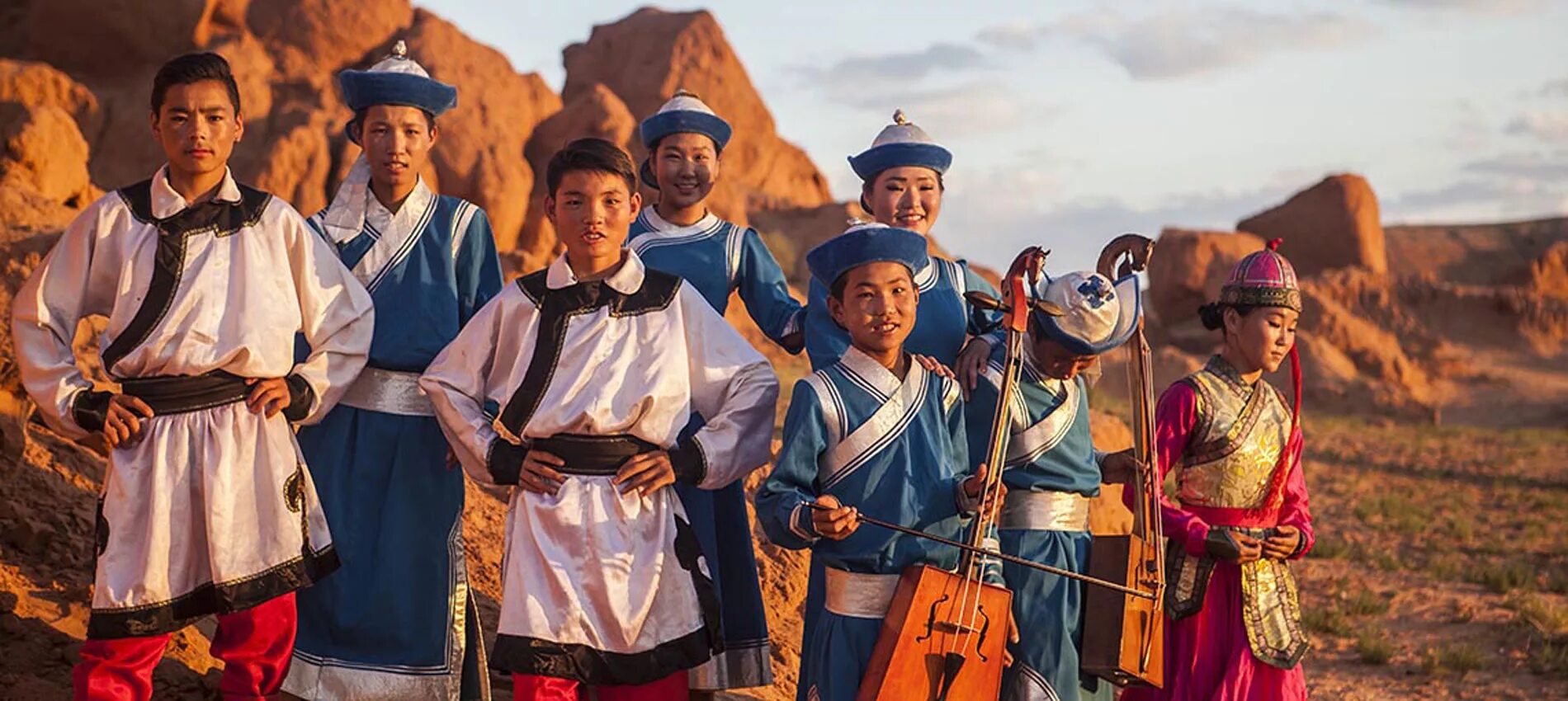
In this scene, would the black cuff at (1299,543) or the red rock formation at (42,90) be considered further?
the red rock formation at (42,90)

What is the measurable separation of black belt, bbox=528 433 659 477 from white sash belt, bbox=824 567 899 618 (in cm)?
68

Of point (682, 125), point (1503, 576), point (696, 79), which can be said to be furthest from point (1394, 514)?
point (696, 79)

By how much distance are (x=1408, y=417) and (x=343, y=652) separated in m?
24.0

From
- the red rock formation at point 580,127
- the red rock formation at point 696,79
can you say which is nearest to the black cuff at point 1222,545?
the red rock formation at point 580,127

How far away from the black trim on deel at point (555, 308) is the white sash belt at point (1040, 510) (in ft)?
3.93

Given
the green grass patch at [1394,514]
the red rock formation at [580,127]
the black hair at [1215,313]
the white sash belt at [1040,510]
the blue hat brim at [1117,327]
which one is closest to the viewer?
the blue hat brim at [1117,327]

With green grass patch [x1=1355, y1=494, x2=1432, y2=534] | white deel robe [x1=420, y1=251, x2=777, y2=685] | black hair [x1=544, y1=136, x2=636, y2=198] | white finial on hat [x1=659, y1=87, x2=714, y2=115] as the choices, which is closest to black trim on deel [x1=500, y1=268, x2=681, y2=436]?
white deel robe [x1=420, y1=251, x2=777, y2=685]

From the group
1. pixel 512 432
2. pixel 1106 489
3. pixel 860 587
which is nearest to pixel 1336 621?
pixel 1106 489

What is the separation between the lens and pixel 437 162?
22.1 meters

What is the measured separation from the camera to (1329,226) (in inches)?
1341

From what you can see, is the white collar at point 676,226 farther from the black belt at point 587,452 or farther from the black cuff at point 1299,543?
the black cuff at point 1299,543

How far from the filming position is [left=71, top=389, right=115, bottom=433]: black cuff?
390 cm

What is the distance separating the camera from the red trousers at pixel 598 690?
12.8 ft

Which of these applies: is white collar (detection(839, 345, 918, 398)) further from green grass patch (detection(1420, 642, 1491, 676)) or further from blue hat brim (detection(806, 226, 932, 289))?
green grass patch (detection(1420, 642, 1491, 676))
